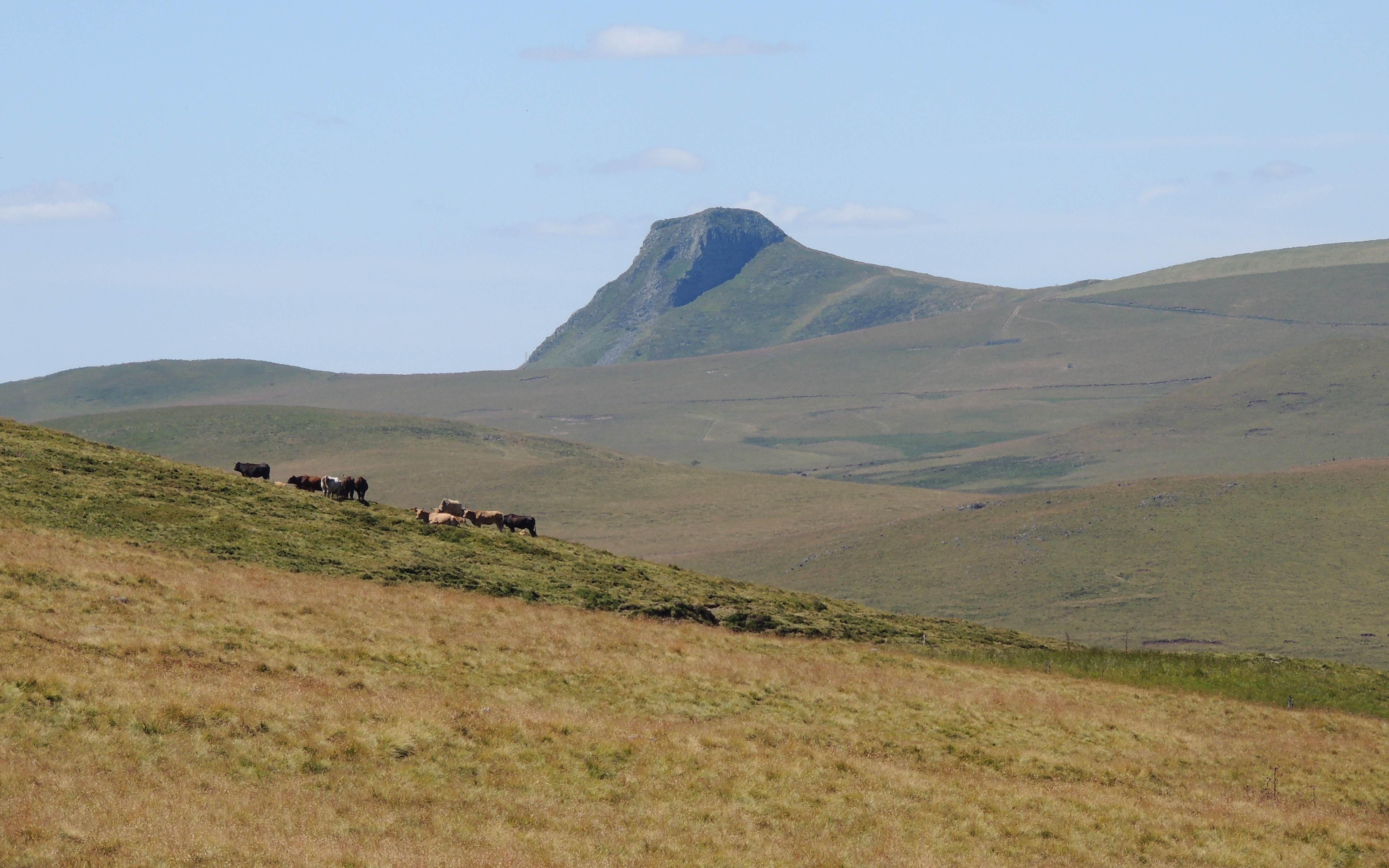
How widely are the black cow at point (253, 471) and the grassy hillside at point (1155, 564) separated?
79280 mm

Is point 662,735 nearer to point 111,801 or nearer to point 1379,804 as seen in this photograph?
point 111,801

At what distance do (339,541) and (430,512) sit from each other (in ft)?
32.6

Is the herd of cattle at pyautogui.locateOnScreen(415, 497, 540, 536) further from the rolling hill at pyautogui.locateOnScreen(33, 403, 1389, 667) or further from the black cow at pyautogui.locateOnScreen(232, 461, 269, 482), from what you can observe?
the rolling hill at pyautogui.locateOnScreen(33, 403, 1389, 667)

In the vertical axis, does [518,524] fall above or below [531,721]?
above

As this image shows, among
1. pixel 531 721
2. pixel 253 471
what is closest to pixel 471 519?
pixel 253 471

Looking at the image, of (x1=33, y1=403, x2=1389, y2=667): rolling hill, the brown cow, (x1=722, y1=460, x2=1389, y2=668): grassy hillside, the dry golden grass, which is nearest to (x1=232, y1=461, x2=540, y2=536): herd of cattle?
the brown cow

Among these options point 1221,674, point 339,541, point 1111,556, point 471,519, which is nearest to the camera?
point 339,541

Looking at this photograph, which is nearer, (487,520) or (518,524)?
(487,520)

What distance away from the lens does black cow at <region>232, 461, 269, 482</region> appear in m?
57.1

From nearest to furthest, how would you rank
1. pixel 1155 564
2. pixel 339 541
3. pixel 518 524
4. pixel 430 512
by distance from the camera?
pixel 339 541, pixel 430 512, pixel 518 524, pixel 1155 564

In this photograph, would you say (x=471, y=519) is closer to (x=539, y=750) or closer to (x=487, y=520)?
(x=487, y=520)

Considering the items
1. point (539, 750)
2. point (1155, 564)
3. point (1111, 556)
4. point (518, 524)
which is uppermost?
point (518, 524)

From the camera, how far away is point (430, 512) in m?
55.7

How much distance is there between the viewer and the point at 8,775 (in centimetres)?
1823
